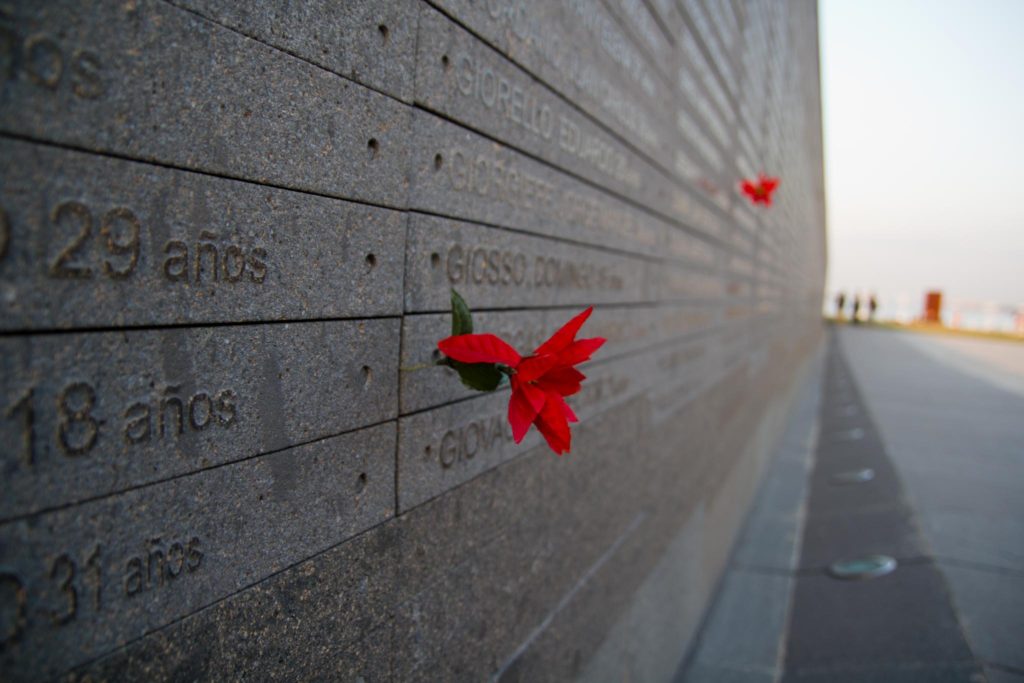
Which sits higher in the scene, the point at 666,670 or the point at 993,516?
the point at 993,516

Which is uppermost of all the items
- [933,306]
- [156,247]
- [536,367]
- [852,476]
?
[933,306]

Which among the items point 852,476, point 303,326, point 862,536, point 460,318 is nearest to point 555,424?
point 460,318

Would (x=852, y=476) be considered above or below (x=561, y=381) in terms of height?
below

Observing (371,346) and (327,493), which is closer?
(327,493)

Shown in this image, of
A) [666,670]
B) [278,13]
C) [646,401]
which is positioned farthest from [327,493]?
[666,670]

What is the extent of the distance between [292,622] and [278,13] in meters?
1.07

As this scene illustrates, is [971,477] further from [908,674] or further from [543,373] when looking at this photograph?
[543,373]

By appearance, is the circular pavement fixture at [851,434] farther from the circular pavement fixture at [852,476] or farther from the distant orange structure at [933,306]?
the distant orange structure at [933,306]

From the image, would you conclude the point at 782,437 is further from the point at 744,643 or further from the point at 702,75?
the point at 702,75

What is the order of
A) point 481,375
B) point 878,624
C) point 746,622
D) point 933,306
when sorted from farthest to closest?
point 933,306 < point 746,622 < point 878,624 < point 481,375

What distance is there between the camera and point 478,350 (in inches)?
57.6

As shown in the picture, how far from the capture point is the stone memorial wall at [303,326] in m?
0.96

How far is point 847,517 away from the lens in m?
6.36

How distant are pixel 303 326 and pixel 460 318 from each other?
32 cm
